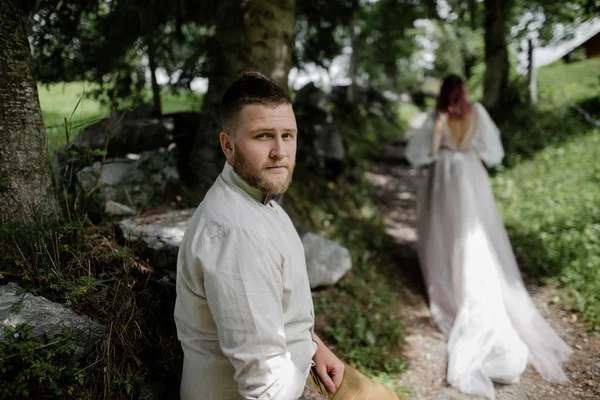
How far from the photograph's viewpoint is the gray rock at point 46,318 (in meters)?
1.91

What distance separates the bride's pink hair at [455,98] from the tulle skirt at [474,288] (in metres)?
0.47

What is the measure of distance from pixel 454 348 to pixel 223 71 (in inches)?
140

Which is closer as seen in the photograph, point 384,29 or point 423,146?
point 423,146

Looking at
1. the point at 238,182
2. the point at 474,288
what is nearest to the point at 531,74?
the point at 474,288

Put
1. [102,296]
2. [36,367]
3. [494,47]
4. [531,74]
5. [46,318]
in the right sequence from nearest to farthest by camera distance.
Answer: [36,367] < [46,318] < [102,296] < [494,47] < [531,74]

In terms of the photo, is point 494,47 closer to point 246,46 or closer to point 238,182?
point 246,46

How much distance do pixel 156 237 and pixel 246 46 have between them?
2.27m

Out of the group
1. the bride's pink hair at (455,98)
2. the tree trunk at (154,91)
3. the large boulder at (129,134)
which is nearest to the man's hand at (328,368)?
the large boulder at (129,134)

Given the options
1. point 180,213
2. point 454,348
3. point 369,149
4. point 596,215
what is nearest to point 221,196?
point 180,213

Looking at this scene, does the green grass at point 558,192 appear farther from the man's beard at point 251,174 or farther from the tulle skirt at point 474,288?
the man's beard at point 251,174

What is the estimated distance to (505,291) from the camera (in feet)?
13.5

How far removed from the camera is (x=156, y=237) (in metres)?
2.75

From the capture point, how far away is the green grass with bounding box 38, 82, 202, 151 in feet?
9.68

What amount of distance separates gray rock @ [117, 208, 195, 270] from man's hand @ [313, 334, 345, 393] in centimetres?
110
